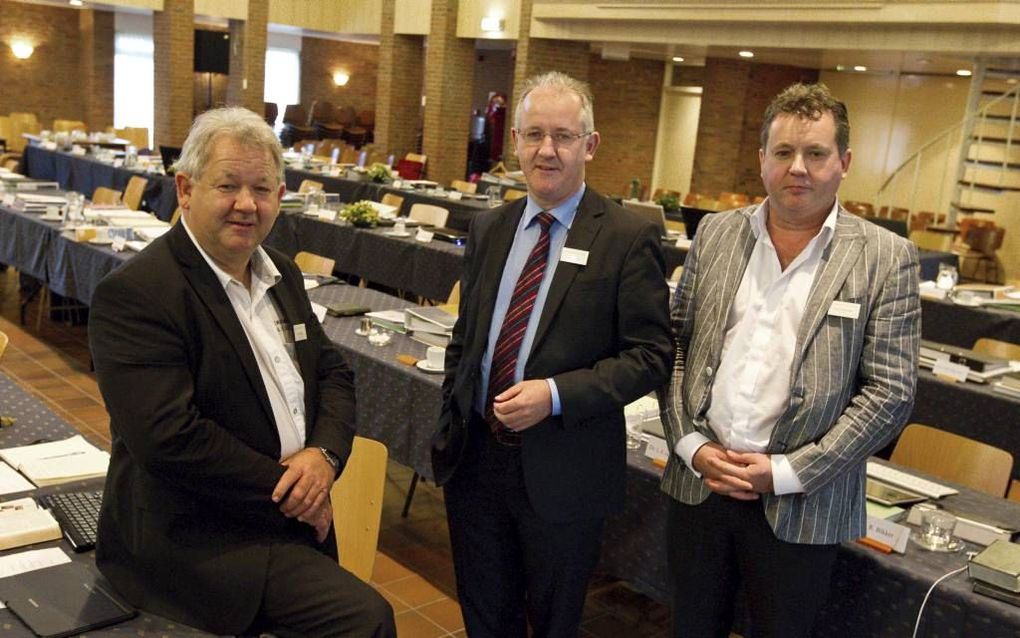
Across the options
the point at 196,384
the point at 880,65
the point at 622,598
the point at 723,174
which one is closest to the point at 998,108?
the point at 880,65

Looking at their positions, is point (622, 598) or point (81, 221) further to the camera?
point (81, 221)

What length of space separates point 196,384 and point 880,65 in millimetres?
13492

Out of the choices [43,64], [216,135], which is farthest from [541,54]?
[216,135]

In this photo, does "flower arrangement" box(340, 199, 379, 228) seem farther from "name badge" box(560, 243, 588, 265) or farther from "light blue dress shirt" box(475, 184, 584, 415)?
"name badge" box(560, 243, 588, 265)

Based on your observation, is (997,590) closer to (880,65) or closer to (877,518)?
(877,518)

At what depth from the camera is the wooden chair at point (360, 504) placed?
237 cm

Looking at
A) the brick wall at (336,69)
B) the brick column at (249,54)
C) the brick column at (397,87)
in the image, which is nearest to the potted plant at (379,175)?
the brick column at (397,87)

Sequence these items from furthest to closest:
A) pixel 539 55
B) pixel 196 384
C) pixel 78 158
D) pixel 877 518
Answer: pixel 539 55, pixel 78 158, pixel 877 518, pixel 196 384

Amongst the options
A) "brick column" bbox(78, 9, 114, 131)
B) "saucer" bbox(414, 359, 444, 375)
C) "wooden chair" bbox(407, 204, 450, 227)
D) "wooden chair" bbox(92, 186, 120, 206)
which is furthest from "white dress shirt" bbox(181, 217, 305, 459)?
"brick column" bbox(78, 9, 114, 131)

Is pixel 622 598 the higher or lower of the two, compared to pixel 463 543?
lower

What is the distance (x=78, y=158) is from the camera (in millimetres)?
10906

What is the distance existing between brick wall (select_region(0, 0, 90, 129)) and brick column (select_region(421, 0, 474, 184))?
8.14m

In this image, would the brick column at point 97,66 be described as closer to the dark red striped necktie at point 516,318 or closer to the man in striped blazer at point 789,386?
the dark red striped necktie at point 516,318

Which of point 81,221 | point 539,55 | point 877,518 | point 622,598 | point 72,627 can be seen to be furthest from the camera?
point 539,55
